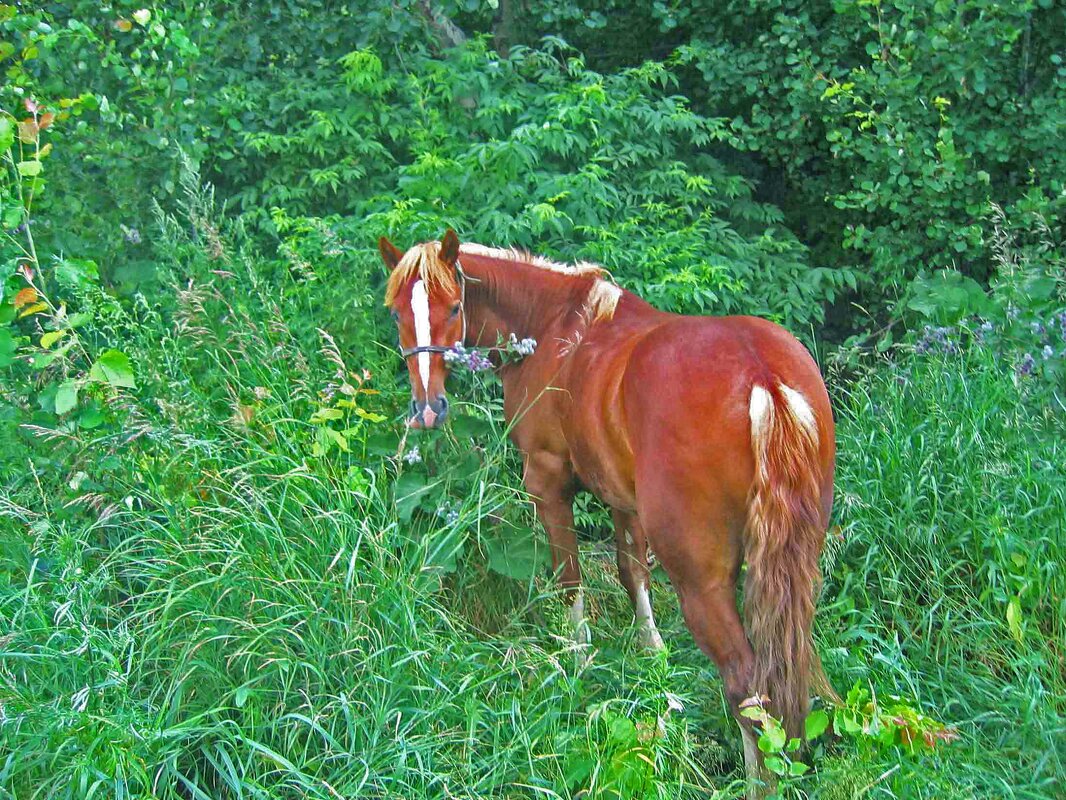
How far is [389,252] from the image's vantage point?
4.21 meters

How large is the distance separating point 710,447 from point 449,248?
1426 mm

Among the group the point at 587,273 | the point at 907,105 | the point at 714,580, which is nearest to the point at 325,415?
the point at 587,273

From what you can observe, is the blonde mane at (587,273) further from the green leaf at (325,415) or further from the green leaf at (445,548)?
the green leaf at (445,548)

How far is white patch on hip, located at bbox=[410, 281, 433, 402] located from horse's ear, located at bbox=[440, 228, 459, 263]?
19 centimetres

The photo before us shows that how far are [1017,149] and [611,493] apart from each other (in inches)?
167

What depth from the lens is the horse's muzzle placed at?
3.88 m

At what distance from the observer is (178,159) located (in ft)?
18.6

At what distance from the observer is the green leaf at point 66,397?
396 centimetres

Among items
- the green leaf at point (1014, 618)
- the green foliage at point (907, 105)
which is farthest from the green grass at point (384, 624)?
the green foliage at point (907, 105)

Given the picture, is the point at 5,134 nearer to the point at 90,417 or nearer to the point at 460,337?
the point at 90,417

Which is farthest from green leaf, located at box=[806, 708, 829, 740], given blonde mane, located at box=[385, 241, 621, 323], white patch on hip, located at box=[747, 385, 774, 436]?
blonde mane, located at box=[385, 241, 621, 323]

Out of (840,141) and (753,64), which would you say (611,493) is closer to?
(840,141)

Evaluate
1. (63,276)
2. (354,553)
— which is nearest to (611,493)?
(354,553)

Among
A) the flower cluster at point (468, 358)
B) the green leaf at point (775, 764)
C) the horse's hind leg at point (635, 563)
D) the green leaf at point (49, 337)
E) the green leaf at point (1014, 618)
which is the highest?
the flower cluster at point (468, 358)
